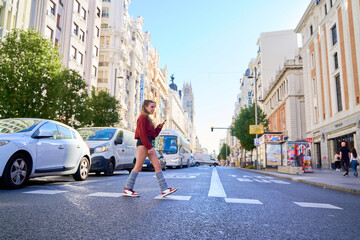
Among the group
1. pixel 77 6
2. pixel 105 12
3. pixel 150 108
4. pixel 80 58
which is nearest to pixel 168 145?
pixel 80 58

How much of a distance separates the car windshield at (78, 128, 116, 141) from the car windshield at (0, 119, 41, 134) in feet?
14.3

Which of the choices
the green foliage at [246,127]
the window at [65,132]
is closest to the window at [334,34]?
the green foliage at [246,127]

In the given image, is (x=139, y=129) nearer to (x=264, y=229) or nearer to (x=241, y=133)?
(x=264, y=229)

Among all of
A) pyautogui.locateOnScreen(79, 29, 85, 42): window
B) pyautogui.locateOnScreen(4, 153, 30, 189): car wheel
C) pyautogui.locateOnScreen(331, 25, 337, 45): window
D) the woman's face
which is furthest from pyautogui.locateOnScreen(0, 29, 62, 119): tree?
pyautogui.locateOnScreen(331, 25, 337, 45): window

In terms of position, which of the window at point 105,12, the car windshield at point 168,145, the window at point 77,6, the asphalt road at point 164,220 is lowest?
the asphalt road at point 164,220

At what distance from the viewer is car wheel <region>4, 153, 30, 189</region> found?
19.3ft

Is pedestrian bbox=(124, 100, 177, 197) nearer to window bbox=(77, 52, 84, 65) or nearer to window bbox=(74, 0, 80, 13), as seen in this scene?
window bbox=(77, 52, 84, 65)

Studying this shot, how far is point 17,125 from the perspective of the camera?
275 inches

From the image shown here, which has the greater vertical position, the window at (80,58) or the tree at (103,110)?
the window at (80,58)

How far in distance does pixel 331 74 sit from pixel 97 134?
2449cm

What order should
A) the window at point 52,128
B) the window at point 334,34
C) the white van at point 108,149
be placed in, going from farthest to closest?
the window at point 334,34
the white van at point 108,149
the window at point 52,128

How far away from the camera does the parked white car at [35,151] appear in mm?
5953

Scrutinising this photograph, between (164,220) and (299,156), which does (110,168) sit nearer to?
(164,220)

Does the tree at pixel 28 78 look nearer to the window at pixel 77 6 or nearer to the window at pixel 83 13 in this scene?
the window at pixel 77 6
